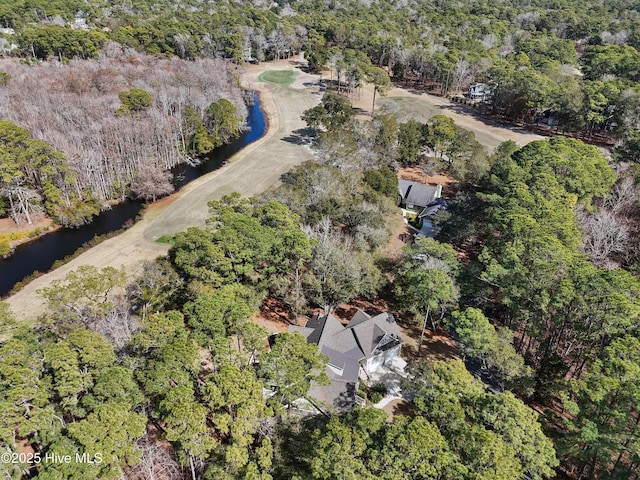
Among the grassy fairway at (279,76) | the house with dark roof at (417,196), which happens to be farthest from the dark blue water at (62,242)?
the grassy fairway at (279,76)

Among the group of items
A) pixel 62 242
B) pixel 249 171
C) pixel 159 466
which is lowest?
pixel 62 242

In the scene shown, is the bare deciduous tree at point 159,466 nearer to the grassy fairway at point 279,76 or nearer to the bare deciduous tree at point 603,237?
the bare deciduous tree at point 603,237

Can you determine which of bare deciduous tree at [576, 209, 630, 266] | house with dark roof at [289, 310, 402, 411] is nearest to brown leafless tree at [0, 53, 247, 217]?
house with dark roof at [289, 310, 402, 411]

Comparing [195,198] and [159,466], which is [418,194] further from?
[159,466]

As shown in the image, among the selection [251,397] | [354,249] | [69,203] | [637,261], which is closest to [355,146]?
[354,249]

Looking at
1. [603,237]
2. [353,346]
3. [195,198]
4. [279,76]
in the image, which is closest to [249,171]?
[195,198]

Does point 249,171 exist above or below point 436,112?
below
